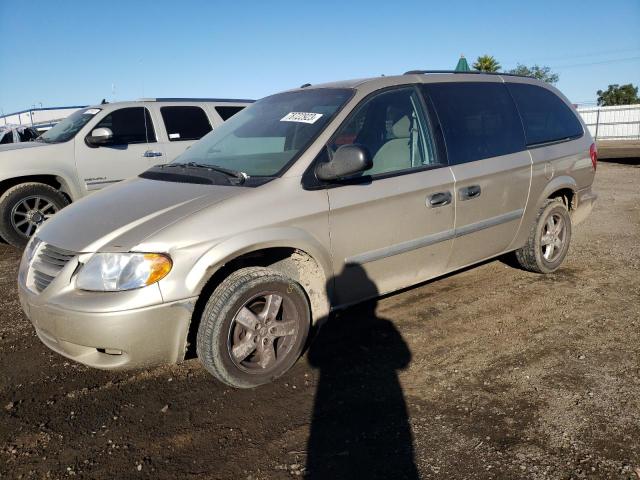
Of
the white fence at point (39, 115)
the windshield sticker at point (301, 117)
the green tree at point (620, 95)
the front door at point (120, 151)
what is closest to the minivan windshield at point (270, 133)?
the windshield sticker at point (301, 117)

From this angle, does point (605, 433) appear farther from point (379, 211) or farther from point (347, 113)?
point (347, 113)

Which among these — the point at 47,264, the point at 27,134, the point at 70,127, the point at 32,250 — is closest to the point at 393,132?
the point at 47,264

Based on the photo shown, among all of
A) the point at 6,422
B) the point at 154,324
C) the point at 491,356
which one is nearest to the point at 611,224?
the point at 491,356

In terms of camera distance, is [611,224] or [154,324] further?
[611,224]

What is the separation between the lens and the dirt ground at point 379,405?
94.7 inches

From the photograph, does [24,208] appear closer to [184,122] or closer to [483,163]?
[184,122]

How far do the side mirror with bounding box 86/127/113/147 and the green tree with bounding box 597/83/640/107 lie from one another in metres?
69.0

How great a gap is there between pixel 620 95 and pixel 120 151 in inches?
2853

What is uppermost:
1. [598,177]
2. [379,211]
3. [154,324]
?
[379,211]

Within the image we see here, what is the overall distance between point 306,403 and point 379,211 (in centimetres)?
130

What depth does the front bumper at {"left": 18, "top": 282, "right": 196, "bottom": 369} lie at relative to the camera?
2.64 meters

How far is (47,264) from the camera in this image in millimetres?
2975

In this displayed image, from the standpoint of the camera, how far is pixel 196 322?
302cm

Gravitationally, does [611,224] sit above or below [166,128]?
below
